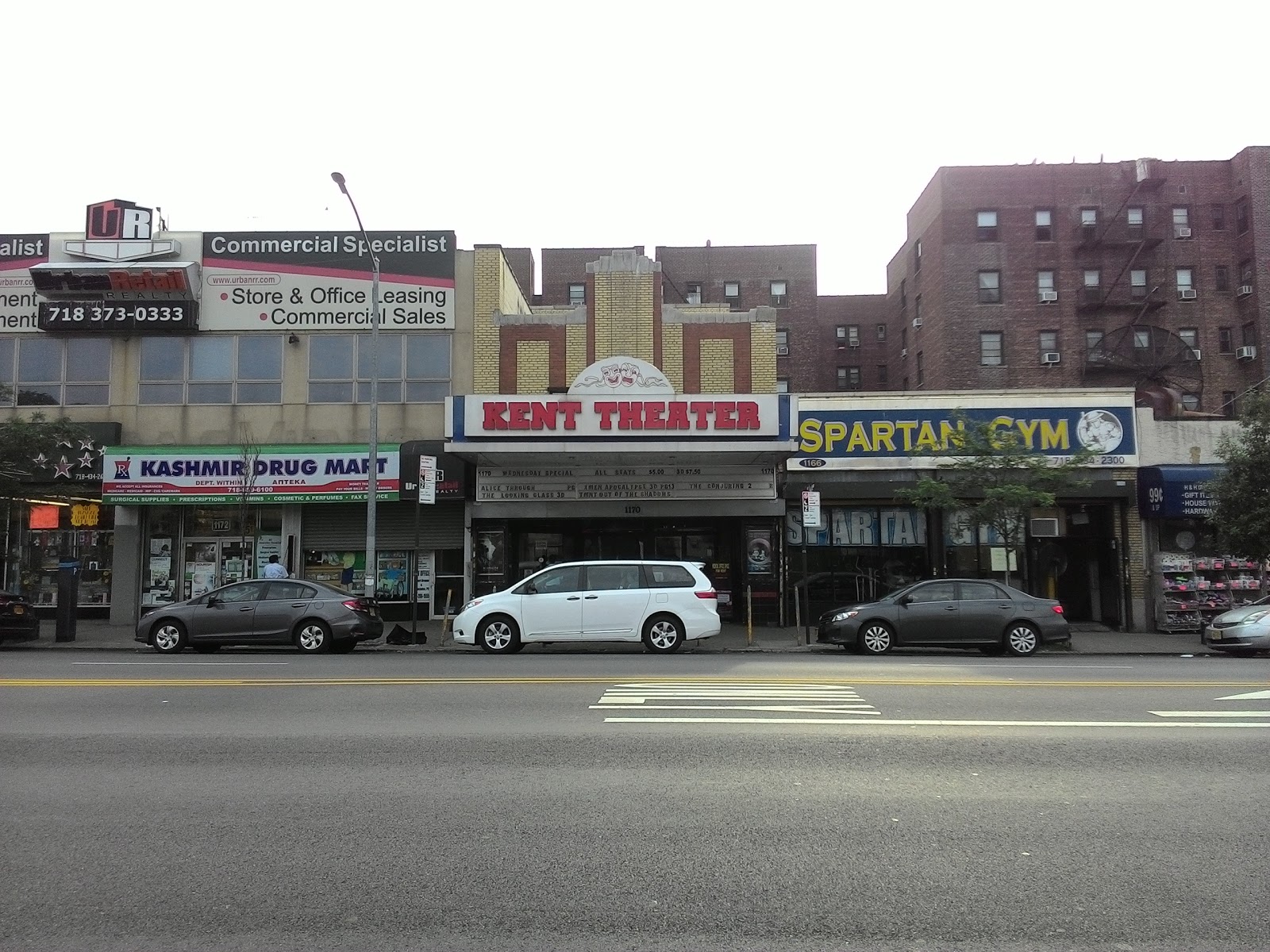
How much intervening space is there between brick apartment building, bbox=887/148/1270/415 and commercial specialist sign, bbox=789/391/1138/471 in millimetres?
19602

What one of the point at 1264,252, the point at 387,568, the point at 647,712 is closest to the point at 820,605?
the point at 387,568

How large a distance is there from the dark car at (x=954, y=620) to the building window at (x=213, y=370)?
1443cm

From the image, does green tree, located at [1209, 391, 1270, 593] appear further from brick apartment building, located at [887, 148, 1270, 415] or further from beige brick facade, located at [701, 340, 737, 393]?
brick apartment building, located at [887, 148, 1270, 415]

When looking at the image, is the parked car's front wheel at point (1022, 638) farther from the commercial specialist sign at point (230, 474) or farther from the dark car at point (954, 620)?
the commercial specialist sign at point (230, 474)

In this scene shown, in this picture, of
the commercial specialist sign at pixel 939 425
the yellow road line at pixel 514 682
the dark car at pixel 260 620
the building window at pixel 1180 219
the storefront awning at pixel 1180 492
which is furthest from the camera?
the building window at pixel 1180 219

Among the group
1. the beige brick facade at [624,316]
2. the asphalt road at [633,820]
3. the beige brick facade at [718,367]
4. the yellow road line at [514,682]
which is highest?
the beige brick facade at [624,316]

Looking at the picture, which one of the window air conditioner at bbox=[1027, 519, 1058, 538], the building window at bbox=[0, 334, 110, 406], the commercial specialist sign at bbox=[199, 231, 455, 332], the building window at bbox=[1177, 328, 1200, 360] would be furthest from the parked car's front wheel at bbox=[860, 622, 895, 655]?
the building window at bbox=[1177, 328, 1200, 360]

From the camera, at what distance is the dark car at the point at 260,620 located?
16.1m

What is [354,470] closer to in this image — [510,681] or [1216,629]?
[510,681]

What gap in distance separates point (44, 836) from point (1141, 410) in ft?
74.2

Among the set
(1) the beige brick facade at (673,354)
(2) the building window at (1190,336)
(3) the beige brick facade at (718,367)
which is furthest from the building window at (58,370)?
(2) the building window at (1190,336)

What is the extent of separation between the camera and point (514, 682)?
11180 millimetres

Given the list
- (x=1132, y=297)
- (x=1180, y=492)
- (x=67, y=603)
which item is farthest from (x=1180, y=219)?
(x=67, y=603)

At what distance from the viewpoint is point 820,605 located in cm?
2206
